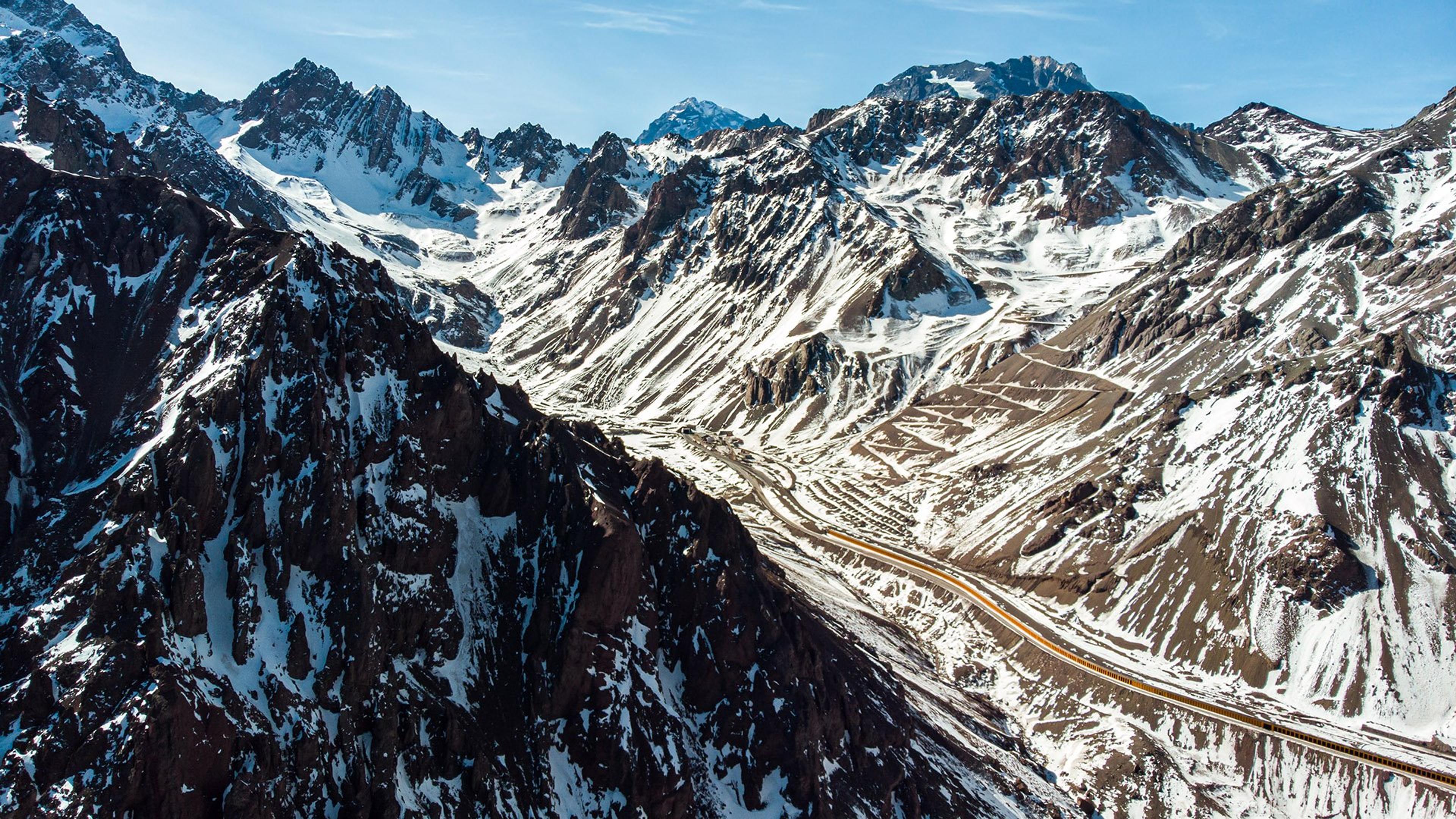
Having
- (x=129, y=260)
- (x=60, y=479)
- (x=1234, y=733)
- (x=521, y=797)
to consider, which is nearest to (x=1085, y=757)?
(x=1234, y=733)

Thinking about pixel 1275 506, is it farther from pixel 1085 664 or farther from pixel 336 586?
pixel 336 586

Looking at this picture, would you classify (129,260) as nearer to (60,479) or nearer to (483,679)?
(60,479)

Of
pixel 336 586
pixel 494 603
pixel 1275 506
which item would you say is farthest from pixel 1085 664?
pixel 336 586

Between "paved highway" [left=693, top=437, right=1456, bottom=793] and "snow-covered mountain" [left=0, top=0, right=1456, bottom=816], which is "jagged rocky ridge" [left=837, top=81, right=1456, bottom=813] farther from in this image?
"paved highway" [left=693, top=437, right=1456, bottom=793]

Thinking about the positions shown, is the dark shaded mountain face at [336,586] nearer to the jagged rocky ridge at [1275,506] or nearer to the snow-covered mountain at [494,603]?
the snow-covered mountain at [494,603]

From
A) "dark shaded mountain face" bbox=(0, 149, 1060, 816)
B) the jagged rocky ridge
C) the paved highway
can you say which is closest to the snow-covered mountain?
"dark shaded mountain face" bbox=(0, 149, 1060, 816)

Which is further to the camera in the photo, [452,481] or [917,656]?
[917,656]

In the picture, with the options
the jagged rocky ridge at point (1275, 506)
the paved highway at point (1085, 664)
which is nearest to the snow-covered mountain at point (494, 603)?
the jagged rocky ridge at point (1275, 506)
